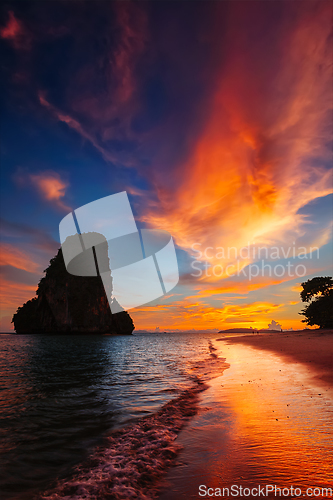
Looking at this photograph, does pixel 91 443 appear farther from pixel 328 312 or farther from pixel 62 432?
pixel 328 312

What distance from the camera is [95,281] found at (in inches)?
4988

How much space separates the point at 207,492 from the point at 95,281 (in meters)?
129

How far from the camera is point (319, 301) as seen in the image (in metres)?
53.8

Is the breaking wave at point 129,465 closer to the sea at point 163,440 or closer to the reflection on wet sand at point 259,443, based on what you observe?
the sea at point 163,440

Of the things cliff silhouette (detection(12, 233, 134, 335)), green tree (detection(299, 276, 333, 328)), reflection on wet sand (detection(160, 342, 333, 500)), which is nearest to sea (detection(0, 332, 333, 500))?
reflection on wet sand (detection(160, 342, 333, 500))

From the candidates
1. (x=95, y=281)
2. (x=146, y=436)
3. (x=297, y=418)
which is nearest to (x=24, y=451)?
(x=146, y=436)

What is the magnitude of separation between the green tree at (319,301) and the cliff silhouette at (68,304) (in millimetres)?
89465

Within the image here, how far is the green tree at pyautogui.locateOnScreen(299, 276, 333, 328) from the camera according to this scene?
52000 mm

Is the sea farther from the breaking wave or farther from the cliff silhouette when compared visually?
the cliff silhouette

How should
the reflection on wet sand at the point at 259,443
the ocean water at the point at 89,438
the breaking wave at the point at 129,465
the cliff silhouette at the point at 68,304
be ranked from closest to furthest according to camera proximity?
the reflection on wet sand at the point at 259,443 → the breaking wave at the point at 129,465 → the ocean water at the point at 89,438 → the cliff silhouette at the point at 68,304

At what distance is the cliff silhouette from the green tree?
294 feet

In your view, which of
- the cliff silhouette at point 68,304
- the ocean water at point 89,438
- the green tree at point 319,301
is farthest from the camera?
the cliff silhouette at point 68,304

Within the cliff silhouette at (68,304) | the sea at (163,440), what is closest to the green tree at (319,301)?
the sea at (163,440)

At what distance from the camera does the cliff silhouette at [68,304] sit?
357 feet
